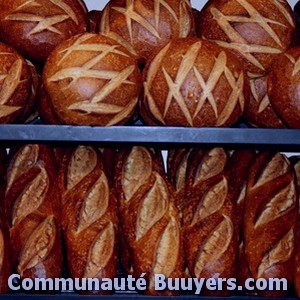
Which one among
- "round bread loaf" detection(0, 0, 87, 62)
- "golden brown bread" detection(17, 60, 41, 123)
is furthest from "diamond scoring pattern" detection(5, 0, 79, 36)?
"golden brown bread" detection(17, 60, 41, 123)

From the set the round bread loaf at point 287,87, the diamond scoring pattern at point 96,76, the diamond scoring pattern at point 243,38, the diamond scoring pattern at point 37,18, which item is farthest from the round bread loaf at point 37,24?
the round bread loaf at point 287,87

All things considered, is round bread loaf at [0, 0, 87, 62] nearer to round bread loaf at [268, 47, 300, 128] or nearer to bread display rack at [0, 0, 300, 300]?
bread display rack at [0, 0, 300, 300]

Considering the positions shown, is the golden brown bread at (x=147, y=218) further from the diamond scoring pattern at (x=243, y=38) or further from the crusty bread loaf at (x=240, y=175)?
the diamond scoring pattern at (x=243, y=38)

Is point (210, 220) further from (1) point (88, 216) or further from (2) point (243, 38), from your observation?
(2) point (243, 38)

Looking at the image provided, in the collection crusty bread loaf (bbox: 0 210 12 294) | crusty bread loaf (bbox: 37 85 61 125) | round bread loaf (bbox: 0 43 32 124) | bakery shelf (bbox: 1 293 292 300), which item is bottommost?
bakery shelf (bbox: 1 293 292 300)

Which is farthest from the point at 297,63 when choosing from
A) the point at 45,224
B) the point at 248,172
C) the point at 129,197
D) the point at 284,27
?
the point at 45,224

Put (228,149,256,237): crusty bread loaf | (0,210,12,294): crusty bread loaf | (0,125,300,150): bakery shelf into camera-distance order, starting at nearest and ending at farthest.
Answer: (0,125,300,150): bakery shelf
(0,210,12,294): crusty bread loaf
(228,149,256,237): crusty bread loaf

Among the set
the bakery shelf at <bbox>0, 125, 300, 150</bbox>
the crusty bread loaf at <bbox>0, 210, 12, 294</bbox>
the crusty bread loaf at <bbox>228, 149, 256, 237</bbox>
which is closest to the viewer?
the bakery shelf at <bbox>0, 125, 300, 150</bbox>

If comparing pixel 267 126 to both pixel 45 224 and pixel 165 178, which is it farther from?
pixel 45 224
